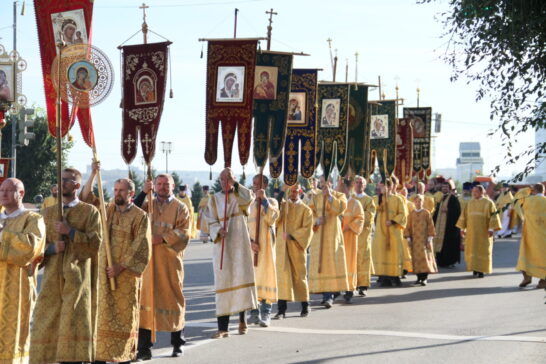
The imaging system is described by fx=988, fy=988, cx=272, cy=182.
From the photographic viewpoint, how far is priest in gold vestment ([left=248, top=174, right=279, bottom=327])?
41.4 feet

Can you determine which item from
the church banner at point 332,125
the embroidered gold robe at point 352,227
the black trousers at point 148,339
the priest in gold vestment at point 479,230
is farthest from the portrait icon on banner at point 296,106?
the priest in gold vestment at point 479,230

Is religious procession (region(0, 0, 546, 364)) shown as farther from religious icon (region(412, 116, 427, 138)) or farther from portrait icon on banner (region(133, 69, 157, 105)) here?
religious icon (region(412, 116, 427, 138))

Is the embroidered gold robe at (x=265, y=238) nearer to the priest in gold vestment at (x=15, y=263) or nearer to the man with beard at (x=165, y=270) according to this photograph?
the man with beard at (x=165, y=270)

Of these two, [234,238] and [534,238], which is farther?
[534,238]

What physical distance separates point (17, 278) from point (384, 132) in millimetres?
13605

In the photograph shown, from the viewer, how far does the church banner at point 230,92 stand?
42.7 ft

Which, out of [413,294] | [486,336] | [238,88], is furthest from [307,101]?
[486,336]

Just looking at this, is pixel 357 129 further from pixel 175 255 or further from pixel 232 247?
pixel 175 255

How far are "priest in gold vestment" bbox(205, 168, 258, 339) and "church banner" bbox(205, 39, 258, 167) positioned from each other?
137 cm

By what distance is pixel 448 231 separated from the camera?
22.1 meters

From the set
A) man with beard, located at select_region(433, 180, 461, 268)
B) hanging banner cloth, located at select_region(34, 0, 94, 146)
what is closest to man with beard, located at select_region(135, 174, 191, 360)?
hanging banner cloth, located at select_region(34, 0, 94, 146)

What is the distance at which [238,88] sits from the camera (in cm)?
1308

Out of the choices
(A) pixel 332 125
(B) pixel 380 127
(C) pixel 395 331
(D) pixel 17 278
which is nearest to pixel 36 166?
(B) pixel 380 127

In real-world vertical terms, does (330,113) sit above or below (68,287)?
above
